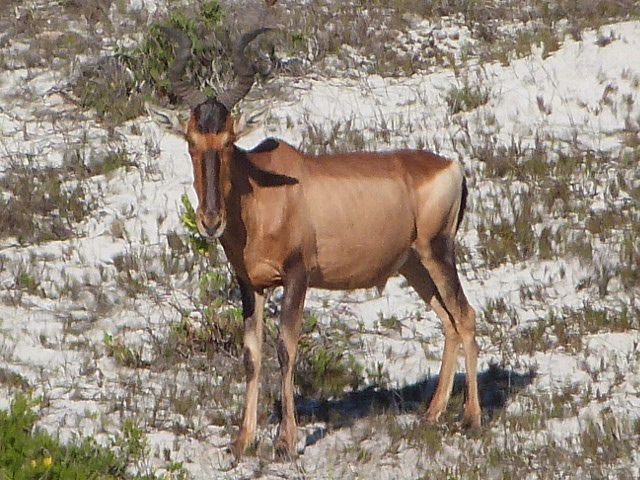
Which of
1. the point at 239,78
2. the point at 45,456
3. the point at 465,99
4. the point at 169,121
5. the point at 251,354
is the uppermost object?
the point at 465,99

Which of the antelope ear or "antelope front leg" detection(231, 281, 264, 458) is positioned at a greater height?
the antelope ear

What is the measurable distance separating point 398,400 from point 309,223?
6.51 ft

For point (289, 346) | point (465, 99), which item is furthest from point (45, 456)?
point (465, 99)

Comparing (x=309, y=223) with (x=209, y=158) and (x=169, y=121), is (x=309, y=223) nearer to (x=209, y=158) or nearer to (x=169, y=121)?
(x=209, y=158)

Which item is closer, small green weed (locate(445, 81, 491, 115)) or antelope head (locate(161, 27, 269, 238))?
antelope head (locate(161, 27, 269, 238))

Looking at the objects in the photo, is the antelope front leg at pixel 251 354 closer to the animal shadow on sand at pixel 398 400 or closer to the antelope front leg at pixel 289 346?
the antelope front leg at pixel 289 346

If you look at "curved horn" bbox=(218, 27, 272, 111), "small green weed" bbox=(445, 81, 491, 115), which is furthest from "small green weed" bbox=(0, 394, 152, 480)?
"small green weed" bbox=(445, 81, 491, 115)

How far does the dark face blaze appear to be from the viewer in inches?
363

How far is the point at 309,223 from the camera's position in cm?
1016

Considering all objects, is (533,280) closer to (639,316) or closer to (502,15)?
(639,316)

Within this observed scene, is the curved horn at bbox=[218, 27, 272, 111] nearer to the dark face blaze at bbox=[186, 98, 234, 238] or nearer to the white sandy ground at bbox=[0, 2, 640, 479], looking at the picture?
the dark face blaze at bbox=[186, 98, 234, 238]

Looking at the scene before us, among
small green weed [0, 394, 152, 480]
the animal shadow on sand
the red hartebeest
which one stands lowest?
small green weed [0, 394, 152, 480]

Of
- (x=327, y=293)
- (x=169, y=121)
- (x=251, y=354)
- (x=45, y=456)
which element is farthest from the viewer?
(x=327, y=293)

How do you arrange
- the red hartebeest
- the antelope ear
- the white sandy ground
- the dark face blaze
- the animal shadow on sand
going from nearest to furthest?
the dark face blaze, the red hartebeest, the antelope ear, the white sandy ground, the animal shadow on sand
